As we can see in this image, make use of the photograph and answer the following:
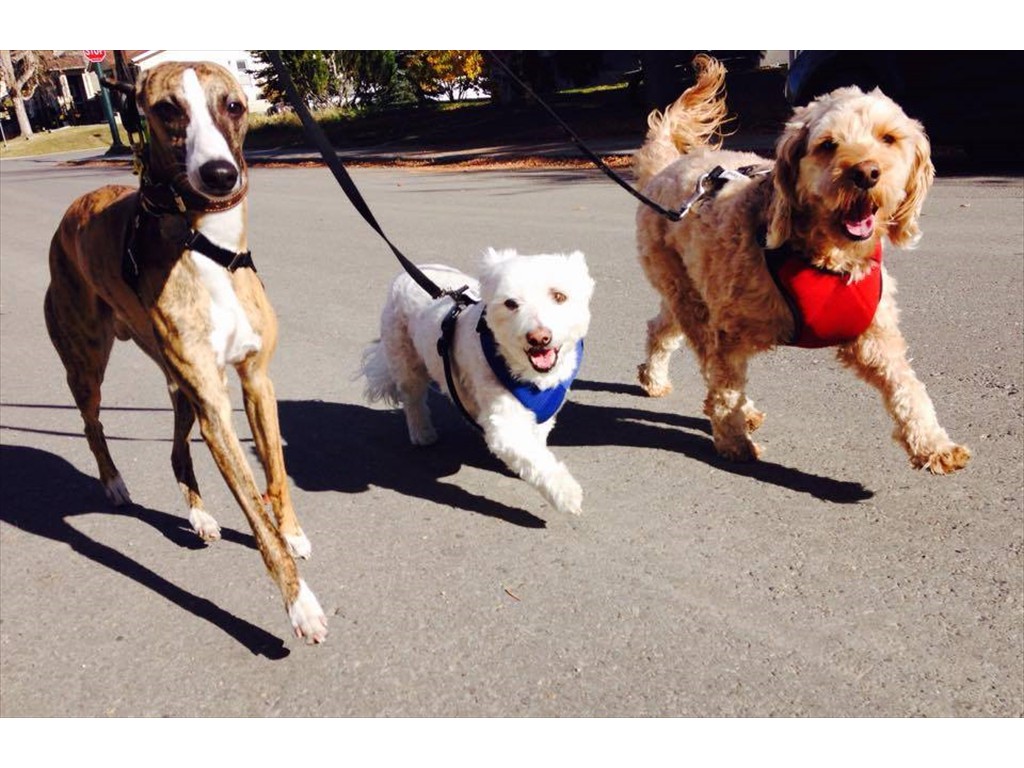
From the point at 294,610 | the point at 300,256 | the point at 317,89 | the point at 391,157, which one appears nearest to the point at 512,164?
the point at 391,157

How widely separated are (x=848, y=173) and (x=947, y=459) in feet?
4.41

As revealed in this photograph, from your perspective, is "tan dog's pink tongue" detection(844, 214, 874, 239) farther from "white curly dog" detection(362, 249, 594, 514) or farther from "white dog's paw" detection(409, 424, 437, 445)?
"white dog's paw" detection(409, 424, 437, 445)

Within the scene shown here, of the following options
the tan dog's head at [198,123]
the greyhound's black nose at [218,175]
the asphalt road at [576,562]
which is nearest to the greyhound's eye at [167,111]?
the tan dog's head at [198,123]

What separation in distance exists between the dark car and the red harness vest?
775cm

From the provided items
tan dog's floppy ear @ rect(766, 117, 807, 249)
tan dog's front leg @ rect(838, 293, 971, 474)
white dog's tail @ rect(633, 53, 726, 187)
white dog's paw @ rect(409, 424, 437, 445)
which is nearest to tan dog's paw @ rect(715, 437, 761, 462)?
tan dog's front leg @ rect(838, 293, 971, 474)

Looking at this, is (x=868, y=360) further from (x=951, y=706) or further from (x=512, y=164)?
(x=512, y=164)

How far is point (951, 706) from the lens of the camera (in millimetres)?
2777

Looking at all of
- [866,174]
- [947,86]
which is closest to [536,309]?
[866,174]

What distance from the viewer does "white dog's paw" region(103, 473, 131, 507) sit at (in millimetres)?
4844

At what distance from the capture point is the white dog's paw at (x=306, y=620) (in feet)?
10.9

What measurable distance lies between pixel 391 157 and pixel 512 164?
6095 millimetres

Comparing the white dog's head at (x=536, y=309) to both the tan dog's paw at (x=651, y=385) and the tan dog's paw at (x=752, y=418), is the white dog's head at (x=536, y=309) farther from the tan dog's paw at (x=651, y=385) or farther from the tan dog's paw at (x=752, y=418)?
the tan dog's paw at (x=651, y=385)

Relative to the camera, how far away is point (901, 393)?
4.18 metres

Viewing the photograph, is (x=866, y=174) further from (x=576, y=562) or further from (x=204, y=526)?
(x=204, y=526)
